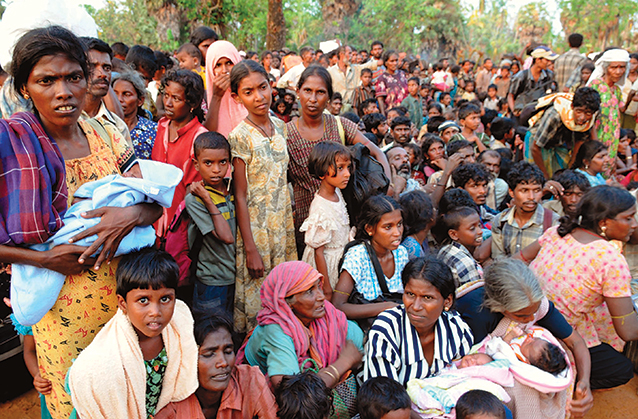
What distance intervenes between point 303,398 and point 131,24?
17448 millimetres

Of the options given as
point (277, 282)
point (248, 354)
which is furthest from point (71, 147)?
point (248, 354)

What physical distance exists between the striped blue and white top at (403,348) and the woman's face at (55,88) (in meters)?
1.86

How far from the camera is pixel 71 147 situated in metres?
1.77

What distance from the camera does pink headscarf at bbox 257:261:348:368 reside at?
2.56 m

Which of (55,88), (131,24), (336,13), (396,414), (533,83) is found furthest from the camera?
(336,13)

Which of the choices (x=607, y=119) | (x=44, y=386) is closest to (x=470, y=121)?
(x=607, y=119)

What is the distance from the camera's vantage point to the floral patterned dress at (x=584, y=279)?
9.02ft

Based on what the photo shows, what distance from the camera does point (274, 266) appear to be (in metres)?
3.25

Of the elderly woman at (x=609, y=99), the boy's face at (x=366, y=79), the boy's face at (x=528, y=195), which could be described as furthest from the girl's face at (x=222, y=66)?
the boy's face at (x=366, y=79)

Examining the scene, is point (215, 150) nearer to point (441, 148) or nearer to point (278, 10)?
point (441, 148)

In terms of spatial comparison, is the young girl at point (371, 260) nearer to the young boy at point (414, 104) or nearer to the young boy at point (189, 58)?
the young boy at point (189, 58)

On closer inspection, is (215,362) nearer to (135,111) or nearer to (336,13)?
(135,111)

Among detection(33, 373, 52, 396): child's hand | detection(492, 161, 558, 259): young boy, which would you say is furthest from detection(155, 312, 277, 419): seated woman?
detection(492, 161, 558, 259): young boy

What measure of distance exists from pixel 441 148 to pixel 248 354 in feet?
11.2
